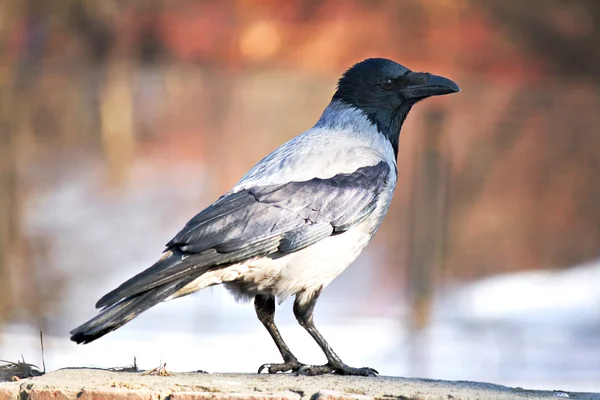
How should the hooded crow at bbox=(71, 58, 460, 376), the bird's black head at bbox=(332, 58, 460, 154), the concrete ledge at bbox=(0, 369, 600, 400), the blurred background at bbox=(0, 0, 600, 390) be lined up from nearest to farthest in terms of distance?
the concrete ledge at bbox=(0, 369, 600, 400), the hooded crow at bbox=(71, 58, 460, 376), the bird's black head at bbox=(332, 58, 460, 154), the blurred background at bbox=(0, 0, 600, 390)

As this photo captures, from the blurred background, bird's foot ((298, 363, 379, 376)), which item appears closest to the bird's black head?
bird's foot ((298, 363, 379, 376))

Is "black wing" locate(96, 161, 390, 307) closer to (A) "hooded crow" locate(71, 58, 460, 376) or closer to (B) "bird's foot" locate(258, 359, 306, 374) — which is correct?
(A) "hooded crow" locate(71, 58, 460, 376)

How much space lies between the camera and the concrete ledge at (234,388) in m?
3.31

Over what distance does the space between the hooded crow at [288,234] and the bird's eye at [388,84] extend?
0.44 feet

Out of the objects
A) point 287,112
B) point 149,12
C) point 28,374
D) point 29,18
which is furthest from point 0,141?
point 28,374

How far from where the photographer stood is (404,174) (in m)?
8.05

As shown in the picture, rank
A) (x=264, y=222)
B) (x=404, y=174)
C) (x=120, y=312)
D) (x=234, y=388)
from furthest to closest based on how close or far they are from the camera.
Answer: (x=404, y=174) → (x=264, y=222) → (x=120, y=312) → (x=234, y=388)

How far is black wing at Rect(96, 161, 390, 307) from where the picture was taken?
368 centimetres

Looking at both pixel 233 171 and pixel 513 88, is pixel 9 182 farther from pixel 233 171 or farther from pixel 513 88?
pixel 513 88

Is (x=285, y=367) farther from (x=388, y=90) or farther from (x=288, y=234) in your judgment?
(x=388, y=90)

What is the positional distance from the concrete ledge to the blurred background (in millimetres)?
4211

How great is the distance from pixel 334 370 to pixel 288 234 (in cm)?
57

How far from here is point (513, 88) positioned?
8.09m

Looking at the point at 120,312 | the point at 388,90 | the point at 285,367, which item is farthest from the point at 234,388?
the point at 388,90
